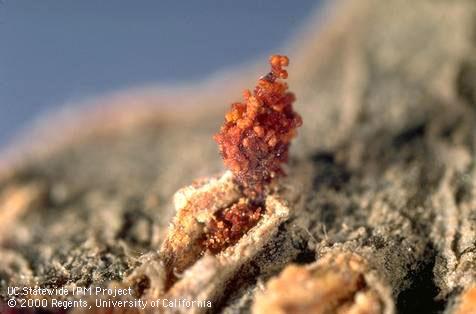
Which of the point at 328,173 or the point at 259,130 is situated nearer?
the point at 259,130

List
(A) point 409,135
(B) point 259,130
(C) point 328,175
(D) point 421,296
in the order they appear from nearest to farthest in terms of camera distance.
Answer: (D) point 421,296, (B) point 259,130, (C) point 328,175, (A) point 409,135

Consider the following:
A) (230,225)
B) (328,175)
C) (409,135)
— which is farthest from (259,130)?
(409,135)

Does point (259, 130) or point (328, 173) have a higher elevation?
point (328, 173)

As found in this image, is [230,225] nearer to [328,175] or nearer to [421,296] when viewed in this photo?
[421,296]

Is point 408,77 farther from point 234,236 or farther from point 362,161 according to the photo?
point 234,236

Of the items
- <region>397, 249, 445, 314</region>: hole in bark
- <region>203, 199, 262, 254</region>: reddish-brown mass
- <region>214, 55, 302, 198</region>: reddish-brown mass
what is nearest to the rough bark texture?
<region>397, 249, 445, 314</region>: hole in bark

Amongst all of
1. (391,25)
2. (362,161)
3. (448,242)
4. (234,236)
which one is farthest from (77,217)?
(391,25)

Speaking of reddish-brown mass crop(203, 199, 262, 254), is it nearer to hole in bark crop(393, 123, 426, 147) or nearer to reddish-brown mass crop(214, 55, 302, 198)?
reddish-brown mass crop(214, 55, 302, 198)
